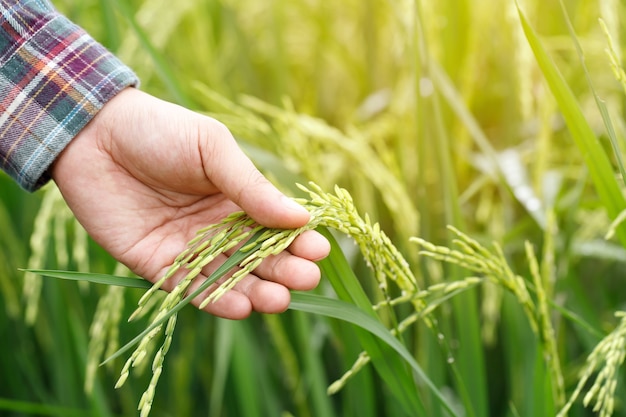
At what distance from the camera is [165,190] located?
0.92 meters

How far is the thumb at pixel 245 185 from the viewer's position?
0.68 meters

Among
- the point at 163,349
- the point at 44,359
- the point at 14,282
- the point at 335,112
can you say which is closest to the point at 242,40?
the point at 335,112

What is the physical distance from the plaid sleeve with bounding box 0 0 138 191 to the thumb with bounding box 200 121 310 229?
22 cm

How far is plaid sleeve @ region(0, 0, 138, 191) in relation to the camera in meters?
0.94

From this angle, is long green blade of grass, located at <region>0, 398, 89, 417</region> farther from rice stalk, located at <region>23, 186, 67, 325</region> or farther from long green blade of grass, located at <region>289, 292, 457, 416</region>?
long green blade of grass, located at <region>289, 292, 457, 416</region>

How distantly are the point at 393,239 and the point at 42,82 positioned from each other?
32.8 inches

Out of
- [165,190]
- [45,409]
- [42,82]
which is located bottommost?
[45,409]

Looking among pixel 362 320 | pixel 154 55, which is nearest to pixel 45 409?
pixel 154 55

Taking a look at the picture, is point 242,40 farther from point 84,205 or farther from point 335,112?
point 84,205

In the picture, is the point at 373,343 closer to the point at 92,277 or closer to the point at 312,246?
the point at 312,246

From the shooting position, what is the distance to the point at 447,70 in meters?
1.51

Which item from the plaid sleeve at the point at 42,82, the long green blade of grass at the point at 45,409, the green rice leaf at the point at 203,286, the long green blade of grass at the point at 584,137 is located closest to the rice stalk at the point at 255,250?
the green rice leaf at the point at 203,286

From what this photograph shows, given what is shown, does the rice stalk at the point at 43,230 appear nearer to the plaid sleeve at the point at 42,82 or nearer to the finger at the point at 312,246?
the plaid sleeve at the point at 42,82

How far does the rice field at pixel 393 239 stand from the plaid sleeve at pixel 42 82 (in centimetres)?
9
